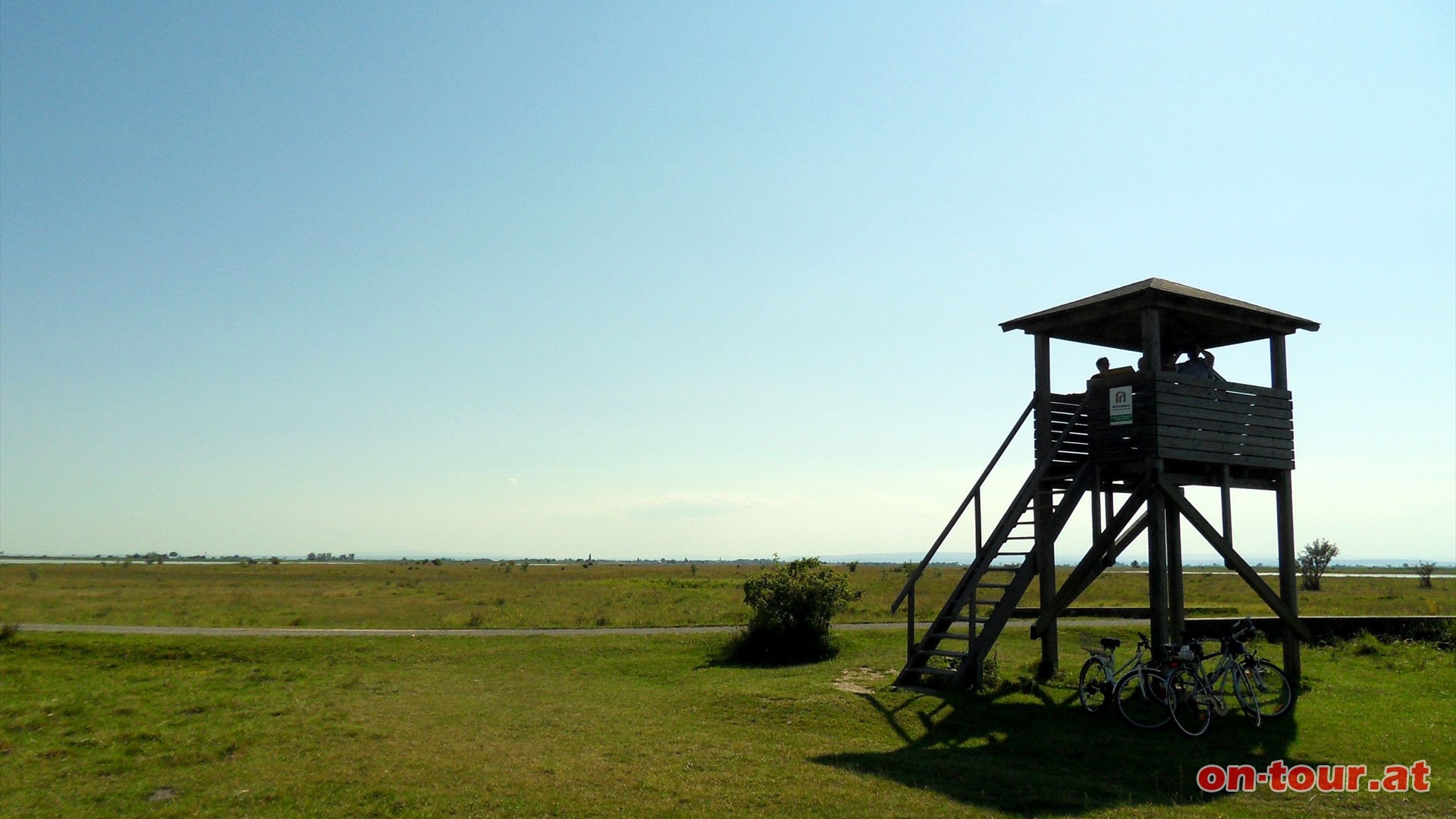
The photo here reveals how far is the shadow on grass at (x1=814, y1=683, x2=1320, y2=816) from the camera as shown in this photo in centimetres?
1090

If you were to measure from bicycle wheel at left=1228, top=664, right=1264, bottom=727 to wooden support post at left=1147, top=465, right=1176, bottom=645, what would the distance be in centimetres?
173

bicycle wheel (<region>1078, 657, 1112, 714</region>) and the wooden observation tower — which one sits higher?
the wooden observation tower

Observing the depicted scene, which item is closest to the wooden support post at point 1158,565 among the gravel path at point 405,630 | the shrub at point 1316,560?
the gravel path at point 405,630

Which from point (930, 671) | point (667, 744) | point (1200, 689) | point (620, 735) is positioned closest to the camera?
point (667, 744)

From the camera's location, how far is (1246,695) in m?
14.3

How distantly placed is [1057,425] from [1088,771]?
862 centimetres

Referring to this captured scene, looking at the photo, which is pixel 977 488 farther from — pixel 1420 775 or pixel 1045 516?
pixel 1420 775

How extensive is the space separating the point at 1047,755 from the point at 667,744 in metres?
5.52

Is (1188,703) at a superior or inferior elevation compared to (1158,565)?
inferior

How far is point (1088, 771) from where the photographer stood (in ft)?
39.1

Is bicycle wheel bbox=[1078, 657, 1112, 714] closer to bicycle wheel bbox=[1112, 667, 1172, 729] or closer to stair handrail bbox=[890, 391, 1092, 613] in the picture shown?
bicycle wheel bbox=[1112, 667, 1172, 729]

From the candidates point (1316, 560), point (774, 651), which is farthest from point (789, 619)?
point (1316, 560)

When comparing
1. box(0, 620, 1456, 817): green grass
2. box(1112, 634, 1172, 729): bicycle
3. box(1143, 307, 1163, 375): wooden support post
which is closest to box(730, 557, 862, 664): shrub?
box(0, 620, 1456, 817): green grass

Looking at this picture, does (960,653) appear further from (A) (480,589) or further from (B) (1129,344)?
(A) (480,589)
